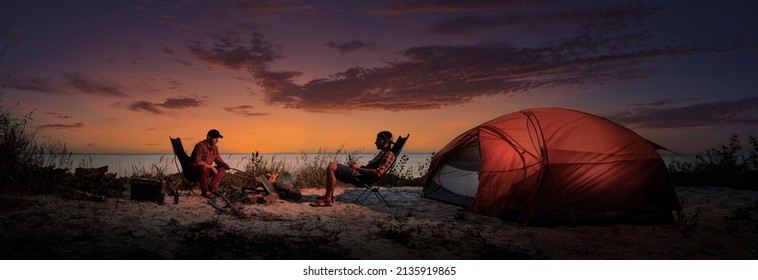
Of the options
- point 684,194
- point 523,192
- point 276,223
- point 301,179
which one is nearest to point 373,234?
point 276,223

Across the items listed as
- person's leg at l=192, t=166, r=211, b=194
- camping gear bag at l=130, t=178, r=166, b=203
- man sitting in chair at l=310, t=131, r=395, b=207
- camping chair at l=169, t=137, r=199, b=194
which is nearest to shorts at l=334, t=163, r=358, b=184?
man sitting in chair at l=310, t=131, r=395, b=207

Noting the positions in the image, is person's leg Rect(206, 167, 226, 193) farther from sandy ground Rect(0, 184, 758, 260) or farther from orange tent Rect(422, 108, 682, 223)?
orange tent Rect(422, 108, 682, 223)

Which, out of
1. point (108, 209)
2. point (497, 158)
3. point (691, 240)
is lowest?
point (691, 240)

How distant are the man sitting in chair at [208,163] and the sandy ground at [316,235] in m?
0.71

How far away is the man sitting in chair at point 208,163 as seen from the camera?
783 cm

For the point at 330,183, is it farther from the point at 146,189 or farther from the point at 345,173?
the point at 146,189

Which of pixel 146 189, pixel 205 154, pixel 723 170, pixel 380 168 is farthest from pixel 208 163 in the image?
pixel 723 170

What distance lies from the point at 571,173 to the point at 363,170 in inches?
130

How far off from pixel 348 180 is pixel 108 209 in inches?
142

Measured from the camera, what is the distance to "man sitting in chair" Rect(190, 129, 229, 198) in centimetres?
783

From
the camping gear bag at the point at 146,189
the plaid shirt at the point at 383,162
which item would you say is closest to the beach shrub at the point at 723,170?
the plaid shirt at the point at 383,162

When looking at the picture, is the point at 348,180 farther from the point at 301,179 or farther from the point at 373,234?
the point at 301,179
